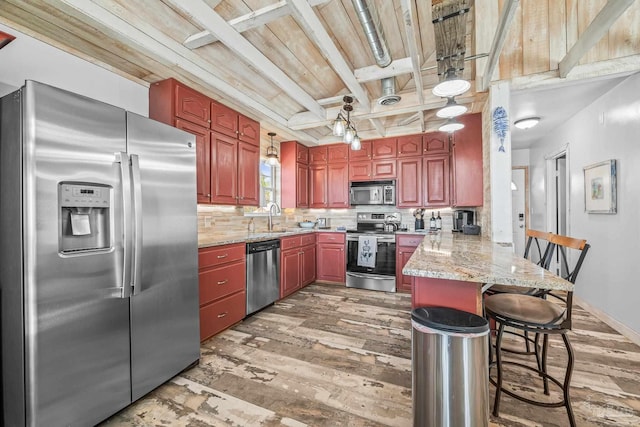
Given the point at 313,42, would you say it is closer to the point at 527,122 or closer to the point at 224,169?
the point at 224,169

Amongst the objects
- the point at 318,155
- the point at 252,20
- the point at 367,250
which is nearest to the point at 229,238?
the point at 252,20

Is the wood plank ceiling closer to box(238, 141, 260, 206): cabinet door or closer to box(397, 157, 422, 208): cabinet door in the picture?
box(238, 141, 260, 206): cabinet door

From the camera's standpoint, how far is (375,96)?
3578 mm

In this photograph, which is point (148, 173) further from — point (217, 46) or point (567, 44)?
point (567, 44)

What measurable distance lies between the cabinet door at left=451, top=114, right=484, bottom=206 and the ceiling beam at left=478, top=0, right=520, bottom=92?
2.77 ft

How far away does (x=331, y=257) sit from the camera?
4.38 m

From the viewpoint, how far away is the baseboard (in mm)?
2361

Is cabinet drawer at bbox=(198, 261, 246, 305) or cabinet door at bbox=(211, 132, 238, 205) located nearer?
cabinet drawer at bbox=(198, 261, 246, 305)

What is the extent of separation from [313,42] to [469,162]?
7.99 ft

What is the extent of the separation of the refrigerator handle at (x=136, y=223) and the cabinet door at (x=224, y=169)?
4.05 feet

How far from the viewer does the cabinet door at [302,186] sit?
181 inches

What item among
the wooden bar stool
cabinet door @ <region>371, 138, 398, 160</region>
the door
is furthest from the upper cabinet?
the door

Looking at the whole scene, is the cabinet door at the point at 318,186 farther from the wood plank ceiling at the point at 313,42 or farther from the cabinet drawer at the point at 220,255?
the cabinet drawer at the point at 220,255

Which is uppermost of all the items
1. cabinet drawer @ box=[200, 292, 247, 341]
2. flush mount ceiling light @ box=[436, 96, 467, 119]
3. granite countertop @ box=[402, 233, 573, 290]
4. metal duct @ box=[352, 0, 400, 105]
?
metal duct @ box=[352, 0, 400, 105]
